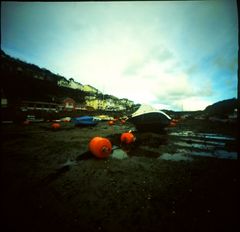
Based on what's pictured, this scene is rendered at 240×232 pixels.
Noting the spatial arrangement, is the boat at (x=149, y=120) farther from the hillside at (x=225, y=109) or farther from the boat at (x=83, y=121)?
the hillside at (x=225, y=109)

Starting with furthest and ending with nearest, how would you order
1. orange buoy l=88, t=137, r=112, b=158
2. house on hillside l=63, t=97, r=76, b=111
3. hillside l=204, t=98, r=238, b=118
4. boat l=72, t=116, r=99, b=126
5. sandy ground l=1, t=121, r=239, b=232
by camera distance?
house on hillside l=63, t=97, r=76, b=111, hillside l=204, t=98, r=238, b=118, boat l=72, t=116, r=99, b=126, orange buoy l=88, t=137, r=112, b=158, sandy ground l=1, t=121, r=239, b=232

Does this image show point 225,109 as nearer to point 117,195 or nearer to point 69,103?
point 117,195

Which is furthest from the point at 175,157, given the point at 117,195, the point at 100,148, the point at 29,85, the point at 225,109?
the point at 29,85

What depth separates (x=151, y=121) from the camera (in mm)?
12438

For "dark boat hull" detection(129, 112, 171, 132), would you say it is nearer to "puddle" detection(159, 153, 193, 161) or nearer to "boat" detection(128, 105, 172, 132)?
"boat" detection(128, 105, 172, 132)

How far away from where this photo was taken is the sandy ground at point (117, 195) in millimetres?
2496

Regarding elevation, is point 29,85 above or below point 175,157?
above

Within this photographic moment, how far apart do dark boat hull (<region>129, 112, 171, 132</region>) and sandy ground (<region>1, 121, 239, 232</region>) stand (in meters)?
6.97

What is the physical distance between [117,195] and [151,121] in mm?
9651

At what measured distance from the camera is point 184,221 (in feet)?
8.36

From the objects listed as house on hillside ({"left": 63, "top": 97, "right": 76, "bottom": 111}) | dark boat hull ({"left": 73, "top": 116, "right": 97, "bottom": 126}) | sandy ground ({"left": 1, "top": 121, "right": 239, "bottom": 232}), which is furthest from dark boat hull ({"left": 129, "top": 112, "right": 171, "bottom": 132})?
house on hillside ({"left": 63, "top": 97, "right": 76, "bottom": 111})

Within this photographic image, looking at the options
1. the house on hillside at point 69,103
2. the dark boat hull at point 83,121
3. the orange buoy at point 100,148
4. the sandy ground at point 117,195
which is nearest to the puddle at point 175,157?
the sandy ground at point 117,195

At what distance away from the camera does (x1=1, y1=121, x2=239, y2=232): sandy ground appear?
2.50m

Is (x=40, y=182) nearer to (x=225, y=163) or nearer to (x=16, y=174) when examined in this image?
(x=16, y=174)
